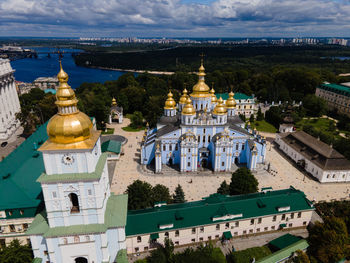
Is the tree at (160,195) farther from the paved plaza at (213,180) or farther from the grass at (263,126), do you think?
the grass at (263,126)

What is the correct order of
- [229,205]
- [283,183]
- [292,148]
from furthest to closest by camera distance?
[292,148] < [283,183] < [229,205]

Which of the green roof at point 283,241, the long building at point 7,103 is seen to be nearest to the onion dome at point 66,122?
the green roof at point 283,241

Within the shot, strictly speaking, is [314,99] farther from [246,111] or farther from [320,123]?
[246,111]

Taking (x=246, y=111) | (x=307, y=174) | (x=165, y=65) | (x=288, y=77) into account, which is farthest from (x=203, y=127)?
(x=165, y=65)

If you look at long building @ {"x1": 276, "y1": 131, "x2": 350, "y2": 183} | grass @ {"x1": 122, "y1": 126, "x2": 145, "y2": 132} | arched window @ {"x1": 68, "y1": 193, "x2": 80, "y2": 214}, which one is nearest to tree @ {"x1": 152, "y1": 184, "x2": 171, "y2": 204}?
arched window @ {"x1": 68, "y1": 193, "x2": 80, "y2": 214}

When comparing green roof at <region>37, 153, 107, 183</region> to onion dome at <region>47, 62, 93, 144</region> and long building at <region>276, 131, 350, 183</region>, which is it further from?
long building at <region>276, 131, 350, 183</region>

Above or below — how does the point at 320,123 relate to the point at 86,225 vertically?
below
